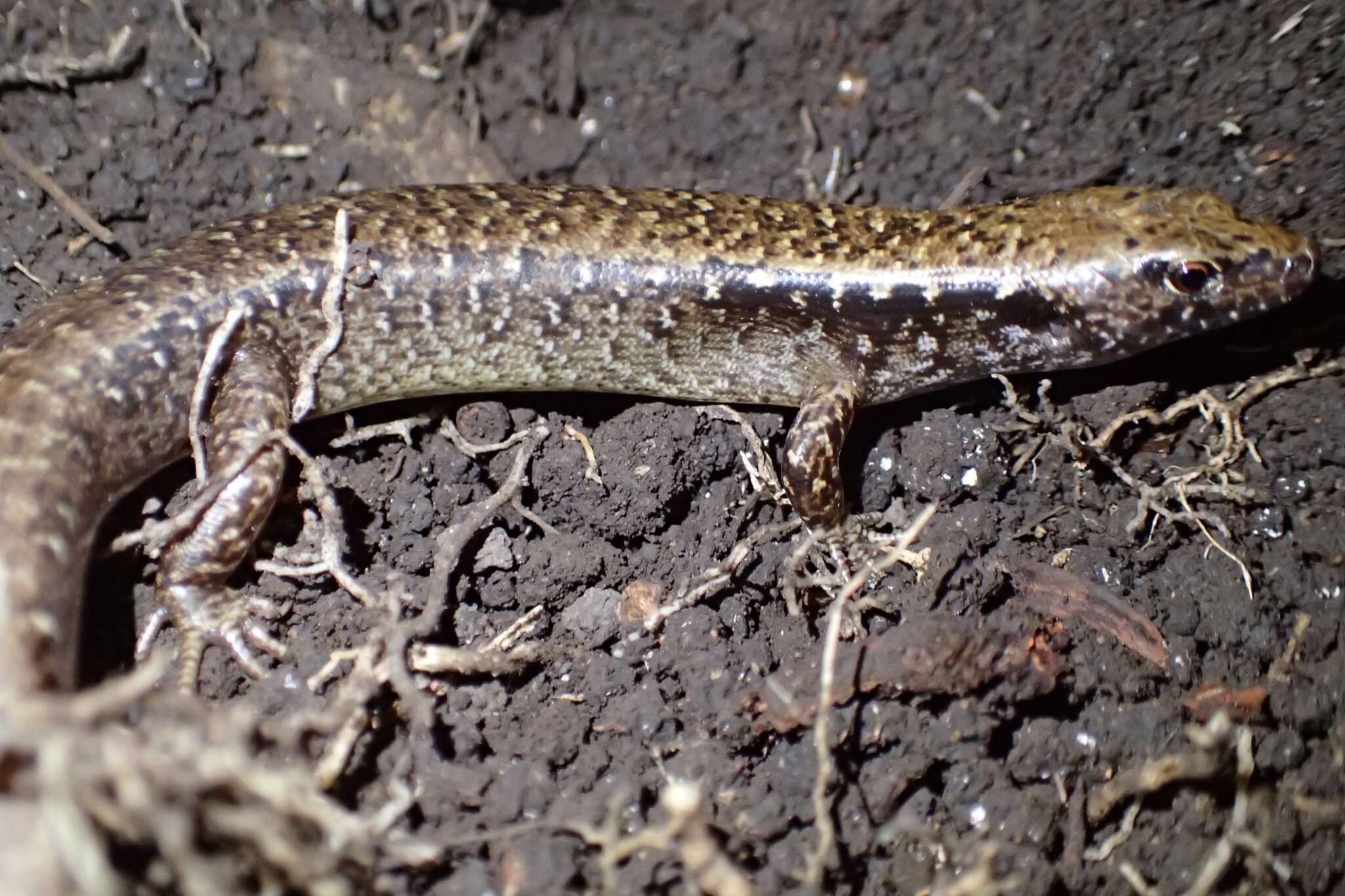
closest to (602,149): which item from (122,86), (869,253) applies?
(869,253)

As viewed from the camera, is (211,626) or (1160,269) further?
(1160,269)

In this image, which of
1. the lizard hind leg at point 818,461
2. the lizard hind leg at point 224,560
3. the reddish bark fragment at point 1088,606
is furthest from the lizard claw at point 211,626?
the reddish bark fragment at point 1088,606

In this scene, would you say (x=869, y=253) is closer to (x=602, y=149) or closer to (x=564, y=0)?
(x=602, y=149)

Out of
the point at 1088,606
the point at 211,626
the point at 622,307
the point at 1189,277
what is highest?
the point at 622,307

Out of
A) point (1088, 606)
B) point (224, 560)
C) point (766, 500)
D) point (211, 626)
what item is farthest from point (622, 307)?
point (1088, 606)

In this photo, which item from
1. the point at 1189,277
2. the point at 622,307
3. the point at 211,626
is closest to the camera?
the point at 211,626

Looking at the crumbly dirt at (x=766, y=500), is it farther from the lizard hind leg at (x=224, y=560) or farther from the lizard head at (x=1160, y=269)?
the lizard head at (x=1160, y=269)

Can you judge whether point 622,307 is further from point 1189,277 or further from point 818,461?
point 1189,277
